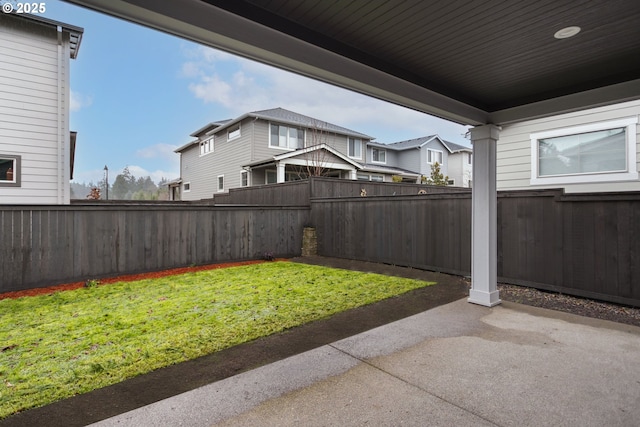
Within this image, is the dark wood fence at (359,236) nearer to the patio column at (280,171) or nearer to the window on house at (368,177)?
the patio column at (280,171)

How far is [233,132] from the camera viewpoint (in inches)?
699

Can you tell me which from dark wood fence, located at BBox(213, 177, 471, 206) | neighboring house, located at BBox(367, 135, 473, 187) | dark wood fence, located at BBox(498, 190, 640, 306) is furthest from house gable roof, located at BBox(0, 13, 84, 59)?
neighboring house, located at BBox(367, 135, 473, 187)

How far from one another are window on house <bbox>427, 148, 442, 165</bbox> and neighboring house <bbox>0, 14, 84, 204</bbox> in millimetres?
22396

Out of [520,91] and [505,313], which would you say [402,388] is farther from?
[520,91]

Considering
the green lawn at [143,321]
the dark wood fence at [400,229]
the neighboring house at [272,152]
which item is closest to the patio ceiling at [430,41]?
the green lawn at [143,321]

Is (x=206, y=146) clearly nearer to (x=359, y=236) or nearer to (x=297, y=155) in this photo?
(x=297, y=155)

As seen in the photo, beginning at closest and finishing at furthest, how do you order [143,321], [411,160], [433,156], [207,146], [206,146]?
[143,321], [207,146], [206,146], [411,160], [433,156]

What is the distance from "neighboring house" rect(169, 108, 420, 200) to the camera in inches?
607

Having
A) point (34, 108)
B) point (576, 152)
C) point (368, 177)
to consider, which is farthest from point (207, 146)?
point (576, 152)

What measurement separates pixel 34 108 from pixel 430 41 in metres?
9.72

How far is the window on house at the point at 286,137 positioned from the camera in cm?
1686

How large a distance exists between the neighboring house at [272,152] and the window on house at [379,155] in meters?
2.27

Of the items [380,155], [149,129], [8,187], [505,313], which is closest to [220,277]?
[505,313]

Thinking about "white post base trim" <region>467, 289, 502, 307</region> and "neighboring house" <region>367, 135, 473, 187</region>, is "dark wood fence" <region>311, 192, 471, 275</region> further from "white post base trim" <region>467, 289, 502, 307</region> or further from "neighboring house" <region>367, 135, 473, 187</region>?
"neighboring house" <region>367, 135, 473, 187</region>
